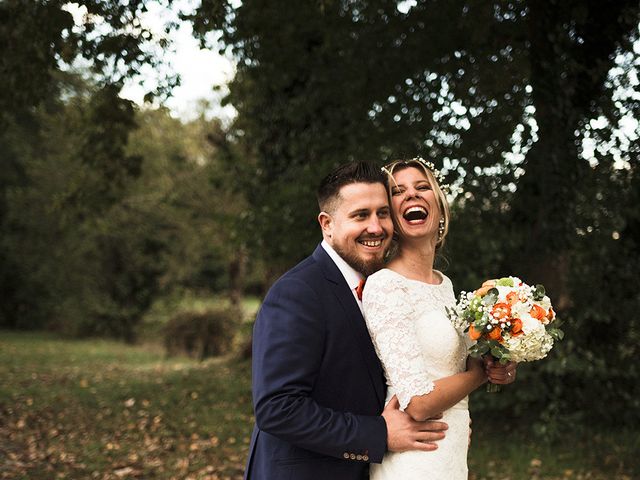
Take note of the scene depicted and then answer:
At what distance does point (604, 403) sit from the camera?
794cm

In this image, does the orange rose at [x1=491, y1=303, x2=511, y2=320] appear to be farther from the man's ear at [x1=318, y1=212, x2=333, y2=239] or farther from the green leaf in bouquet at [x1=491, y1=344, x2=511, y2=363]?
the man's ear at [x1=318, y1=212, x2=333, y2=239]

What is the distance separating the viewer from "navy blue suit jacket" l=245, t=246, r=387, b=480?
2.87 m

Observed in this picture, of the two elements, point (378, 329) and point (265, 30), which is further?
point (265, 30)

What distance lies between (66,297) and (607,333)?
69.2ft

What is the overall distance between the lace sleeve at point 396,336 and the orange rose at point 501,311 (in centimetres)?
33

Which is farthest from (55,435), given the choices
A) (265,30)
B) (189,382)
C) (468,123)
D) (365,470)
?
(365,470)

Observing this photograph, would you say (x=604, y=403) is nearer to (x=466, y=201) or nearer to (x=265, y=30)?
(x=466, y=201)

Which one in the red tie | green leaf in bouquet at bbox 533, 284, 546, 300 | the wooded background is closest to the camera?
green leaf in bouquet at bbox 533, 284, 546, 300

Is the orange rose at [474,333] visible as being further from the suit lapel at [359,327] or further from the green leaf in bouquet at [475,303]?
the suit lapel at [359,327]

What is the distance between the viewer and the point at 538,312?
3.04 metres

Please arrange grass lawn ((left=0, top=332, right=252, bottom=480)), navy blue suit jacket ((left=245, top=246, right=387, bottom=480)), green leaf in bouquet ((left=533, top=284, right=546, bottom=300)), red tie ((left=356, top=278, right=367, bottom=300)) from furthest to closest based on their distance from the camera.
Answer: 1. grass lawn ((left=0, top=332, right=252, bottom=480))
2. red tie ((left=356, top=278, right=367, bottom=300))
3. green leaf in bouquet ((left=533, top=284, right=546, bottom=300))
4. navy blue suit jacket ((left=245, top=246, right=387, bottom=480))

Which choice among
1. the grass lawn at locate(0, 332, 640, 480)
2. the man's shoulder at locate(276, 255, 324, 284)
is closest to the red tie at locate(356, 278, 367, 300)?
the man's shoulder at locate(276, 255, 324, 284)

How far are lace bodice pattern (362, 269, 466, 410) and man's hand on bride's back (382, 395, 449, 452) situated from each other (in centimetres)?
8

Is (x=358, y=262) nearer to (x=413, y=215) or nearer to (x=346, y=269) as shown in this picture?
(x=346, y=269)
